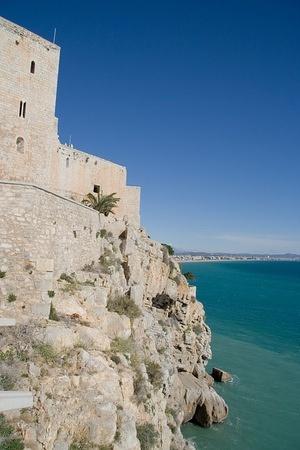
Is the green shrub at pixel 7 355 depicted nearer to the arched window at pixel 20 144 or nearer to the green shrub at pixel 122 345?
the green shrub at pixel 122 345

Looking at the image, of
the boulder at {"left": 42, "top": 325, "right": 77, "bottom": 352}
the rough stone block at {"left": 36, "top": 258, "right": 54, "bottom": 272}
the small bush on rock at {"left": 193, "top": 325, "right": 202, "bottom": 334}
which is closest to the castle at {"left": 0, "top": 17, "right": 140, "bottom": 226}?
the rough stone block at {"left": 36, "top": 258, "right": 54, "bottom": 272}

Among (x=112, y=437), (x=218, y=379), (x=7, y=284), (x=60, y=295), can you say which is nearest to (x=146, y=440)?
(x=112, y=437)

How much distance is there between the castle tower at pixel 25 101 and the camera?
1642 centimetres

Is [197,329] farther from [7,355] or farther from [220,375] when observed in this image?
[7,355]

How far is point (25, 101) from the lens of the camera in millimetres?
16891

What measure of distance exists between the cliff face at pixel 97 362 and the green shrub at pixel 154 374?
4 cm

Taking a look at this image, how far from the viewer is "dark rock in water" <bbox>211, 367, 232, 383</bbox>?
31.1 meters

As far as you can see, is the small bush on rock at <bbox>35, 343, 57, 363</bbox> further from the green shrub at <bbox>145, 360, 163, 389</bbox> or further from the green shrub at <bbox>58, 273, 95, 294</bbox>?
the green shrub at <bbox>145, 360, 163, 389</bbox>

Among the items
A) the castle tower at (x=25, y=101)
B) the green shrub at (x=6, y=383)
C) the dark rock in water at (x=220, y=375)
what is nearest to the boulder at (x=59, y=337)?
the green shrub at (x=6, y=383)

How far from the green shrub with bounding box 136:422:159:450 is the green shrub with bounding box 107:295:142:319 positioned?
4.25 metres

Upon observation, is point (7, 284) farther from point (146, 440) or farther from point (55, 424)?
point (146, 440)

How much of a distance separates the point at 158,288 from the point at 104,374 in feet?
47.9

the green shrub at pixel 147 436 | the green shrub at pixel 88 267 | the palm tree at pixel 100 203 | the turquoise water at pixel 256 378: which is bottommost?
the turquoise water at pixel 256 378

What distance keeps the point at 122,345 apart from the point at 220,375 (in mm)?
19724
